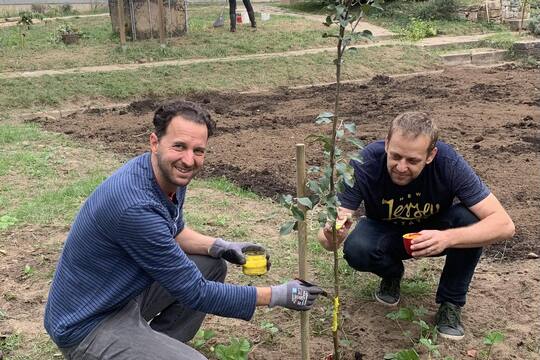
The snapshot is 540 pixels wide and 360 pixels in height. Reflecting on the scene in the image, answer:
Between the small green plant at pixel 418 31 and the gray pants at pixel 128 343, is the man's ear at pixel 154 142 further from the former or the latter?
the small green plant at pixel 418 31

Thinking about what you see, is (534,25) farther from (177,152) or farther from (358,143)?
(177,152)

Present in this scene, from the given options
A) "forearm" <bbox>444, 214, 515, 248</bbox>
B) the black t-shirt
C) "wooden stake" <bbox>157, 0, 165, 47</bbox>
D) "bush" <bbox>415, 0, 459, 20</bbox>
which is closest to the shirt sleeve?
the black t-shirt

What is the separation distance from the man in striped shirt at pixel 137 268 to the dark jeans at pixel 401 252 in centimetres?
84

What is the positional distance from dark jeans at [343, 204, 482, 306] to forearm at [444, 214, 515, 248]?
0.10 m

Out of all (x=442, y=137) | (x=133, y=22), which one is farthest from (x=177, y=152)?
(x=133, y=22)

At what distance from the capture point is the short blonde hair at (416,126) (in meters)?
2.89

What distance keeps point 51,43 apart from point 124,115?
513cm

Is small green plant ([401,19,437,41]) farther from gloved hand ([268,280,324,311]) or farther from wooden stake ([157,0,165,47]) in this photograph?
gloved hand ([268,280,324,311])

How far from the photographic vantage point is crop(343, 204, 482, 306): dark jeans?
315 cm

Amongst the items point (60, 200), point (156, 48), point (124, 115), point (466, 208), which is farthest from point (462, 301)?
point (156, 48)

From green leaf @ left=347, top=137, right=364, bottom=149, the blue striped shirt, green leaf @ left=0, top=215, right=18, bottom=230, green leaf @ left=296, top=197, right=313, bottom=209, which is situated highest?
green leaf @ left=347, top=137, right=364, bottom=149

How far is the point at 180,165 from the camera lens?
7.91 ft

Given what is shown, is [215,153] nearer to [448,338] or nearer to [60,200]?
[60,200]

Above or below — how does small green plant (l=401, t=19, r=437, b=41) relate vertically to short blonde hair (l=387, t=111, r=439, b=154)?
below
